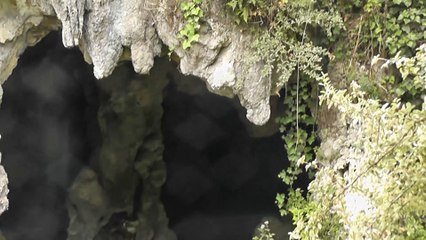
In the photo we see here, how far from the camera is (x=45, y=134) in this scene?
818 cm

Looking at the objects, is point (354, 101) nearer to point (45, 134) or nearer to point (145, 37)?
point (145, 37)

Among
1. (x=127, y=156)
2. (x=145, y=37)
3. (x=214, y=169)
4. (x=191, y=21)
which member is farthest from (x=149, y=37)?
(x=214, y=169)

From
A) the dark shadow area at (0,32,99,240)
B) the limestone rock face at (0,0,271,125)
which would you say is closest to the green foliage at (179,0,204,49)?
the limestone rock face at (0,0,271,125)

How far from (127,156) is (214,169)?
4.64 ft

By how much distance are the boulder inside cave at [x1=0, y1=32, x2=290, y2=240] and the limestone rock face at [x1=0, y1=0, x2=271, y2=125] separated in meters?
2.56

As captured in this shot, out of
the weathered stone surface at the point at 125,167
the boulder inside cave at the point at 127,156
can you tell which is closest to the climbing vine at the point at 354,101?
the weathered stone surface at the point at 125,167

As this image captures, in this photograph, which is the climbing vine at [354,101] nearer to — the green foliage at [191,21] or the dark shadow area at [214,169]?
the green foliage at [191,21]

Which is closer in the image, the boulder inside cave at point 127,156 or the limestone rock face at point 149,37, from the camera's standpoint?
the limestone rock face at point 149,37

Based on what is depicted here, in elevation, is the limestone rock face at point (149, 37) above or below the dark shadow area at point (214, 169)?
above

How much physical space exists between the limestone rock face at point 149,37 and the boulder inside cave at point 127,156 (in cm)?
256

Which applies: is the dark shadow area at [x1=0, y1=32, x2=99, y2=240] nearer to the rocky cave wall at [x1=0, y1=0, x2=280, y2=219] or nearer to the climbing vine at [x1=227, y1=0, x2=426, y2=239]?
the rocky cave wall at [x1=0, y1=0, x2=280, y2=219]

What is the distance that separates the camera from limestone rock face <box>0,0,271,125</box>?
4.63 meters

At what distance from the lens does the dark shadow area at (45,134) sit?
791 centimetres

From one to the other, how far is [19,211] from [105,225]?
1222mm
